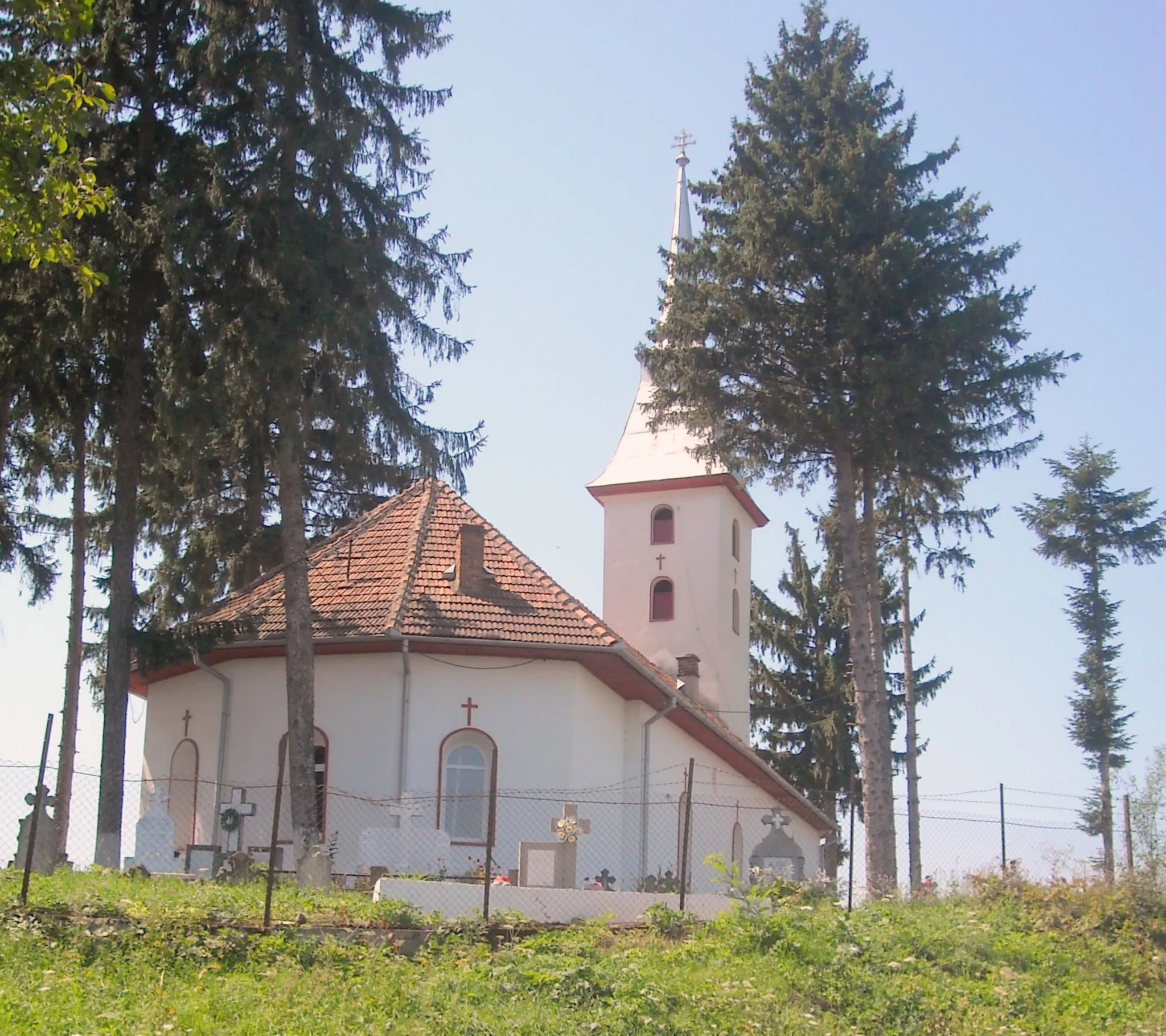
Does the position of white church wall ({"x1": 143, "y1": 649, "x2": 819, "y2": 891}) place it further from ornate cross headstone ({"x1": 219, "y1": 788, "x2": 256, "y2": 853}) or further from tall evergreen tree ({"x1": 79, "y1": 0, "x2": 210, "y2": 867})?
tall evergreen tree ({"x1": 79, "y1": 0, "x2": 210, "y2": 867})

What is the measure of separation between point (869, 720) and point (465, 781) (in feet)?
20.1

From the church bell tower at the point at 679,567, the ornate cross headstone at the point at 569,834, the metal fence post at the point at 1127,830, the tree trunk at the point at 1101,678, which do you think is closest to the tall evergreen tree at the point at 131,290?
the ornate cross headstone at the point at 569,834

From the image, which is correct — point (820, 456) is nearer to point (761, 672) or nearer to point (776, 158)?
point (776, 158)

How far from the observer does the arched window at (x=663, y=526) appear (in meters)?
35.1

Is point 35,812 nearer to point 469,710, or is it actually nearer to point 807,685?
point 469,710

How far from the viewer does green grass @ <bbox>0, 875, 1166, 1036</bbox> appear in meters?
10.9

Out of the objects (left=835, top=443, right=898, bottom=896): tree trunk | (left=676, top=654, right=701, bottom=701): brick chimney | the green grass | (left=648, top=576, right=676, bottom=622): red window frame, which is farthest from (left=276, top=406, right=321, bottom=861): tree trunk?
(left=648, top=576, right=676, bottom=622): red window frame

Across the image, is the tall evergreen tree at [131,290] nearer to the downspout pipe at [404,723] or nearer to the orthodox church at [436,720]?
the orthodox church at [436,720]

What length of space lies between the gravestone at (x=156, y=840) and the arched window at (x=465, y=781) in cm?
391

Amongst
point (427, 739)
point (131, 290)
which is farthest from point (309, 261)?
point (427, 739)

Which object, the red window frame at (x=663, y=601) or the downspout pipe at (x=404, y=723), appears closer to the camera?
the downspout pipe at (x=404, y=723)

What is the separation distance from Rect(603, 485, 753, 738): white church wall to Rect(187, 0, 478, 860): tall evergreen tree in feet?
45.5

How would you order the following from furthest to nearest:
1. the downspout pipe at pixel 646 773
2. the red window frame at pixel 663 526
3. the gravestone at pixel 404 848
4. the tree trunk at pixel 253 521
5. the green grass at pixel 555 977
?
the red window frame at pixel 663 526 < the tree trunk at pixel 253 521 < the downspout pipe at pixel 646 773 < the gravestone at pixel 404 848 < the green grass at pixel 555 977

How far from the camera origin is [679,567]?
3472cm
